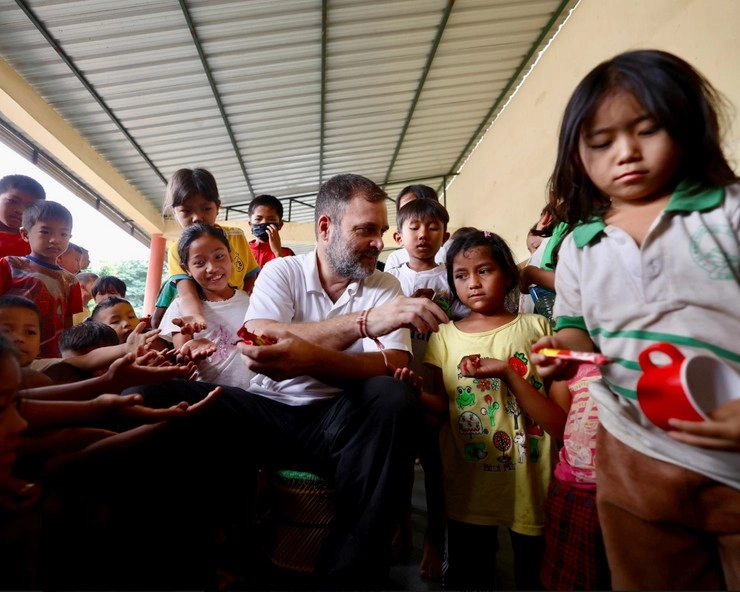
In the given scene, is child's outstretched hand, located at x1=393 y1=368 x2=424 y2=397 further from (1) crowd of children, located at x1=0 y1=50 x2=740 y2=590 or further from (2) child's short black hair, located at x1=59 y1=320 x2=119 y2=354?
(2) child's short black hair, located at x1=59 y1=320 x2=119 y2=354

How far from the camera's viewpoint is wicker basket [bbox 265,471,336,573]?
4.92ft

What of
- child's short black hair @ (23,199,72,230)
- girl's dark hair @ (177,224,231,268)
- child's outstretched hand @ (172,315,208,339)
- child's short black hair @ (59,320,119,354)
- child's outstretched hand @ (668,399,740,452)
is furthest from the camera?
child's short black hair @ (23,199,72,230)

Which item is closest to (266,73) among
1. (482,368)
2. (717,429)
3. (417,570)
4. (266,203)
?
(266,203)

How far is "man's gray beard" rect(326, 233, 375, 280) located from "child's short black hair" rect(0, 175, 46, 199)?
7.37ft

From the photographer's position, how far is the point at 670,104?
3.06 ft

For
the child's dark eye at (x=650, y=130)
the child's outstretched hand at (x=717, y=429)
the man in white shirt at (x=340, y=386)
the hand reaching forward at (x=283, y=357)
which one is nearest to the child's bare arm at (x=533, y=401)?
the man in white shirt at (x=340, y=386)

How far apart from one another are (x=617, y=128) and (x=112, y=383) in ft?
5.32

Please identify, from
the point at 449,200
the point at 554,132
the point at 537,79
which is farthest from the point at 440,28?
the point at 449,200

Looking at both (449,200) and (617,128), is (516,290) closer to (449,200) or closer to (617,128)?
(617,128)

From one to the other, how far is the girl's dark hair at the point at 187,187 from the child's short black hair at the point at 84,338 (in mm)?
863

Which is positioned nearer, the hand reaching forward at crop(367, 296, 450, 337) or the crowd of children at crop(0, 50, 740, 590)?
the crowd of children at crop(0, 50, 740, 590)

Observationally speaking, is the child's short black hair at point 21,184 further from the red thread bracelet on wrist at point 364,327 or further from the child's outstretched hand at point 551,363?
the child's outstretched hand at point 551,363

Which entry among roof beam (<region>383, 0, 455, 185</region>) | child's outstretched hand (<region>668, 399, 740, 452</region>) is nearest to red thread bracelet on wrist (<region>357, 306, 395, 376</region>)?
child's outstretched hand (<region>668, 399, 740, 452</region>)

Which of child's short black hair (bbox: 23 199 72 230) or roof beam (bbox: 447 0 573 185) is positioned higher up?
roof beam (bbox: 447 0 573 185)
